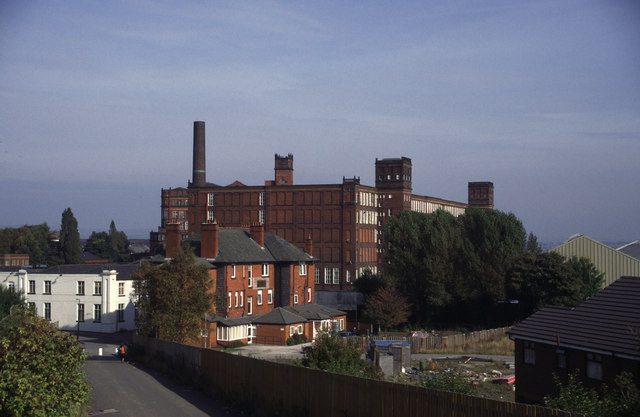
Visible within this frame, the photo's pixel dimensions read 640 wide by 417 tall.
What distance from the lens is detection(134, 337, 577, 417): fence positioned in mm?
17547

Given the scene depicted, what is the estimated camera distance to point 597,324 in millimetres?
27891

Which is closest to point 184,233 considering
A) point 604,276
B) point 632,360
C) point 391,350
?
point 604,276

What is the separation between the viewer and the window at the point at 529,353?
29.8 metres

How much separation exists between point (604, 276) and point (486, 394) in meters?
50.2

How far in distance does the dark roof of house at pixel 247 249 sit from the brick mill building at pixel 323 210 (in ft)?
71.2

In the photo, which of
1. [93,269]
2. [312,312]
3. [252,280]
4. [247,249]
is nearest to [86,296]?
[93,269]

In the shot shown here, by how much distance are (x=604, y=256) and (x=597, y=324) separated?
57.0 m

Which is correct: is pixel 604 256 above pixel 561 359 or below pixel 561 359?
above

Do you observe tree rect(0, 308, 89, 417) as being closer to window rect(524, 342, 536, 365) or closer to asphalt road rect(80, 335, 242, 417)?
asphalt road rect(80, 335, 242, 417)

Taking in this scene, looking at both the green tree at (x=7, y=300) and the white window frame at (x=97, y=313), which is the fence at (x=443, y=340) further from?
the green tree at (x=7, y=300)

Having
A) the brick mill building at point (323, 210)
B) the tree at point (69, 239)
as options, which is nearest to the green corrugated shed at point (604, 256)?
the brick mill building at point (323, 210)

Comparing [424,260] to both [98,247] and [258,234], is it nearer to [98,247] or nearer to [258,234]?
[258,234]

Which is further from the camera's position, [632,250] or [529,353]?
[632,250]

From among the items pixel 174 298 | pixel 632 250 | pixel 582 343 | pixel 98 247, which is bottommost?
pixel 582 343
